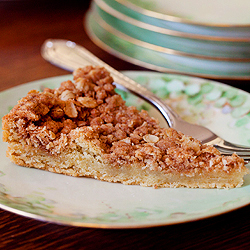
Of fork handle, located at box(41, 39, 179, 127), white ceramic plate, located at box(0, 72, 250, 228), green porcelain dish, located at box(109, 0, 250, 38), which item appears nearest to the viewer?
white ceramic plate, located at box(0, 72, 250, 228)

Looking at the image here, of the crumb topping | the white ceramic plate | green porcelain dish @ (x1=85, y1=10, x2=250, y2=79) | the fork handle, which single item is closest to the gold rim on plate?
green porcelain dish @ (x1=85, y1=10, x2=250, y2=79)

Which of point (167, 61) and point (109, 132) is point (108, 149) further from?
point (167, 61)

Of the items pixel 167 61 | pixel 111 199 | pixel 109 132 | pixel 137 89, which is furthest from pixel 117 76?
pixel 111 199

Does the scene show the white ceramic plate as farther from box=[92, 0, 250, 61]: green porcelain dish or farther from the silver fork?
box=[92, 0, 250, 61]: green porcelain dish

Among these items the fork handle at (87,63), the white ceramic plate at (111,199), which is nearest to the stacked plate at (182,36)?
the fork handle at (87,63)

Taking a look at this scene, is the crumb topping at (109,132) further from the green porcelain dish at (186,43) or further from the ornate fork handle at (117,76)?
the green porcelain dish at (186,43)

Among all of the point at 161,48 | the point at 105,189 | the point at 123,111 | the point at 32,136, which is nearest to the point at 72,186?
the point at 105,189

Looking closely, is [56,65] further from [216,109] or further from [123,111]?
[216,109]
